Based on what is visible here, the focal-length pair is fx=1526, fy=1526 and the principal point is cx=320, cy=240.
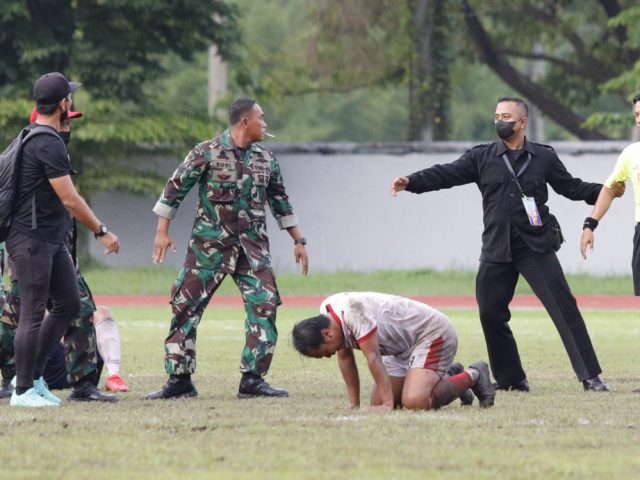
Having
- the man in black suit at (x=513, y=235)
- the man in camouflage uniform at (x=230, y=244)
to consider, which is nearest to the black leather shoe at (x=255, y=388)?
the man in camouflage uniform at (x=230, y=244)

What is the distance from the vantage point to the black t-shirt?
30.5 ft

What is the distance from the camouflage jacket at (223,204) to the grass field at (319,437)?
98 centimetres

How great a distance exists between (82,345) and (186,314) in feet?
2.52

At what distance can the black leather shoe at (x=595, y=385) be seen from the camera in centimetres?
1061

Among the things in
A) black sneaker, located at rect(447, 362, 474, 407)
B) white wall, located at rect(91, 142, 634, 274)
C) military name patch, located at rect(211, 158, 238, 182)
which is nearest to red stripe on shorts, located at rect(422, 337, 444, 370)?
black sneaker, located at rect(447, 362, 474, 407)

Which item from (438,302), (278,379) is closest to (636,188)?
(278,379)

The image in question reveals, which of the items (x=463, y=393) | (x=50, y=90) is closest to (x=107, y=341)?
(x=50, y=90)

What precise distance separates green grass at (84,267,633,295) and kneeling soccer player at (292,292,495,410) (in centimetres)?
1625

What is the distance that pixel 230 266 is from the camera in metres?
10.4

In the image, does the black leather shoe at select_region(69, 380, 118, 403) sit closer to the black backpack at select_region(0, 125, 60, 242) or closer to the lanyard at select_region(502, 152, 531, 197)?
the black backpack at select_region(0, 125, 60, 242)

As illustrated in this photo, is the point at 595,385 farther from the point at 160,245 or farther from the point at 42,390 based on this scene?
the point at 42,390

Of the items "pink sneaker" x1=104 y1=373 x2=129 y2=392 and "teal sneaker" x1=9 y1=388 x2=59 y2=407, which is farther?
"pink sneaker" x1=104 y1=373 x2=129 y2=392

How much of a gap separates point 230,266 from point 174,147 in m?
20.4

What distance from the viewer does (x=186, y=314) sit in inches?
408
